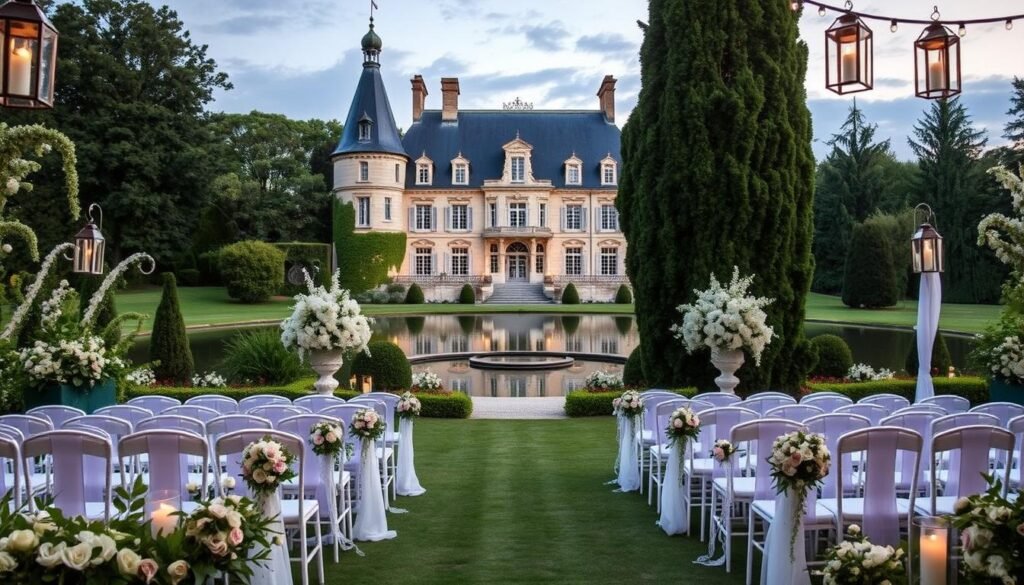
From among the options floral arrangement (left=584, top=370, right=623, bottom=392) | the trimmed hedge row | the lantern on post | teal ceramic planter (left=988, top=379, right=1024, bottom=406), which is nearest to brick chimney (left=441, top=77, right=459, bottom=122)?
floral arrangement (left=584, top=370, right=623, bottom=392)

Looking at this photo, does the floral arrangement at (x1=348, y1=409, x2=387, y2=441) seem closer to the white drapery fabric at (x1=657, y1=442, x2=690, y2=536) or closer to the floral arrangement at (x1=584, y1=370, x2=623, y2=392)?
the white drapery fabric at (x1=657, y1=442, x2=690, y2=536)

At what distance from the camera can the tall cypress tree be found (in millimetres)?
9180

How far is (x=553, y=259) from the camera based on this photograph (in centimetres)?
4106

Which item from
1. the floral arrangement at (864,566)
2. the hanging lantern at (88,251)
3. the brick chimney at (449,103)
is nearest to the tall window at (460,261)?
the brick chimney at (449,103)

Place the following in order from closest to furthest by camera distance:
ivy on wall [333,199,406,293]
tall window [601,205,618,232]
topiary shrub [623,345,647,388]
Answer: topiary shrub [623,345,647,388] → ivy on wall [333,199,406,293] → tall window [601,205,618,232]

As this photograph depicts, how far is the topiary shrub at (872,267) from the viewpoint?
33969 millimetres

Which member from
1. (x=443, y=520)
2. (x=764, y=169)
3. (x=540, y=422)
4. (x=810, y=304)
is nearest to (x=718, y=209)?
(x=764, y=169)

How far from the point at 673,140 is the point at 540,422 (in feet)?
11.8

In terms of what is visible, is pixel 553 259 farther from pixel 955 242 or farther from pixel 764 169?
pixel 764 169

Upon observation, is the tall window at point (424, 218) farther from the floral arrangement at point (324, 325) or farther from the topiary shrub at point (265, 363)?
the floral arrangement at point (324, 325)

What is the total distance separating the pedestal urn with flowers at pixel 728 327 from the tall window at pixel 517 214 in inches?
1285

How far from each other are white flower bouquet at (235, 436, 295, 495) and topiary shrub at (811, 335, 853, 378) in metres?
9.38

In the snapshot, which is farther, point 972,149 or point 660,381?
point 972,149

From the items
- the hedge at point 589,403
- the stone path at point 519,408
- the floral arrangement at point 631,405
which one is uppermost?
the floral arrangement at point 631,405
